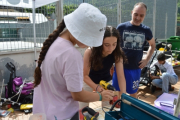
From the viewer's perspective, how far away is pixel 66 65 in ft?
2.89

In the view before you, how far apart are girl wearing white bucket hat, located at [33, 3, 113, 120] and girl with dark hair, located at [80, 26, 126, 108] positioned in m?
0.51

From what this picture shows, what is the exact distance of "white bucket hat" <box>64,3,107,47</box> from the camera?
0.89m

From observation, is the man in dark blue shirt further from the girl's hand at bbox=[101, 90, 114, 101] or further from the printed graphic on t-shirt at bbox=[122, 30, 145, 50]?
the girl's hand at bbox=[101, 90, 114, 101]

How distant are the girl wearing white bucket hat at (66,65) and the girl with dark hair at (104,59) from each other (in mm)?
513

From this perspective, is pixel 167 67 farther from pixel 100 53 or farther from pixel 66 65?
pixel 66 65

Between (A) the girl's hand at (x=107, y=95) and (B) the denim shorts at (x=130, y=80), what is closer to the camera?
(A) the girl's hand at (x=107, y=95)

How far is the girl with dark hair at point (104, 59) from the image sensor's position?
155cm

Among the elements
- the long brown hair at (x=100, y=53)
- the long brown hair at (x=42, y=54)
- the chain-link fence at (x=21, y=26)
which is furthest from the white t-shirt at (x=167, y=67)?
the long brown hair at (x=42, y=54)

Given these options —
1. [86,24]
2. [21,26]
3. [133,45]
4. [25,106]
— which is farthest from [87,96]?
[21,26]

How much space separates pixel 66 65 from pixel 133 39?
5.27 feet

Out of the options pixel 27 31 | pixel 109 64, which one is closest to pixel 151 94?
pixel 109 64

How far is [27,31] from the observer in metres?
3.98

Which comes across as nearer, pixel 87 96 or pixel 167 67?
pixel 87 96

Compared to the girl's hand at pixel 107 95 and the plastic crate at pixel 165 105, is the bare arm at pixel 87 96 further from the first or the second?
the plastic crate at pixel 165 105
